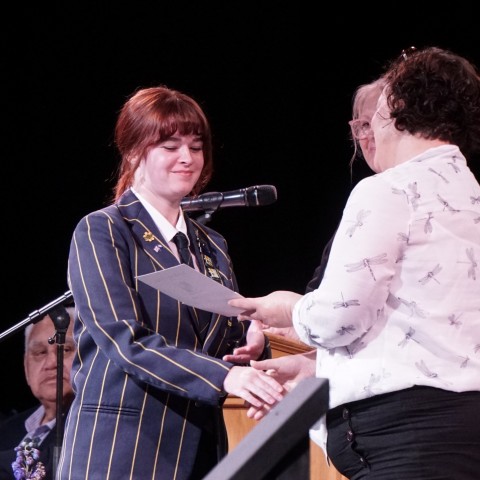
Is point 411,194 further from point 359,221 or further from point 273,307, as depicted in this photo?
point 273,307

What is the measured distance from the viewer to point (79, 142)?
4801 millimetres

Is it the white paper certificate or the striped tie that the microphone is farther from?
the white paper certificate

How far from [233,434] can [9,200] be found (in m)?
2.72

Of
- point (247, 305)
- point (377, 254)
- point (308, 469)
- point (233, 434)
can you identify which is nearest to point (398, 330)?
point (377, 254)

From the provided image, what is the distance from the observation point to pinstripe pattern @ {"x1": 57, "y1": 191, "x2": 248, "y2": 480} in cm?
189

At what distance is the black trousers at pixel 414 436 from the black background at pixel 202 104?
324 cm

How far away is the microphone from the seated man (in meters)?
1.09

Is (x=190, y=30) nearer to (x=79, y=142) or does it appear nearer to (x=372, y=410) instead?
(x=79, y=142)

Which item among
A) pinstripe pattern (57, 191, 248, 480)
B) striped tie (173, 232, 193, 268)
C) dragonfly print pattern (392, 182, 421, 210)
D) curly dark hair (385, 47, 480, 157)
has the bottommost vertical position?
pinstripe pattern (57, 191, 248, 480)

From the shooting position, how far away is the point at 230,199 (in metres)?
2.69

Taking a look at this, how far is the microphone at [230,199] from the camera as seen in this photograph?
2650mm

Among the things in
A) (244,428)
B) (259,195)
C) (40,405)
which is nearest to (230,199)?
(259,195)

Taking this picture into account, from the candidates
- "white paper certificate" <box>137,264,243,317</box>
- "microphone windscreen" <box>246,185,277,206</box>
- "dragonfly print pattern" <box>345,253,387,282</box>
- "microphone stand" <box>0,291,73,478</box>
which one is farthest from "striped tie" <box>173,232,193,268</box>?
"dragonfly print pattern" <box>345,253,387,282</box>

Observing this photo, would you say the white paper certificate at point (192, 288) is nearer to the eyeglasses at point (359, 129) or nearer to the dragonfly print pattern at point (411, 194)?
the dragonfly print pattern at point (411, 194)
